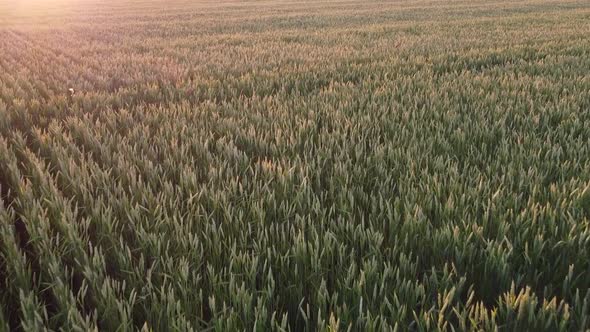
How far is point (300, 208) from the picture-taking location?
208 cm

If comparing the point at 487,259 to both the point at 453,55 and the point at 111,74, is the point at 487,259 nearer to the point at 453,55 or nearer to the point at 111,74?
the point at 111,74

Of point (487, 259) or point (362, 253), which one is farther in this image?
point (362, 253)

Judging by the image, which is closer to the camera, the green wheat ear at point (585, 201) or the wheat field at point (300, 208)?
the wheat field at point (300, 208)

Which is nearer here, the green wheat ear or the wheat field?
the wheat field

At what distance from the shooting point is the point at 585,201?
217cm

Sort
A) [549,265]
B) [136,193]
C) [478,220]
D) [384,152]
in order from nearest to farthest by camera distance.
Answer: [549,265] → [478,220] → [136,193] → [384,152]

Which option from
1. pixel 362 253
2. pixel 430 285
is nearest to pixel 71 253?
pixel 362 253

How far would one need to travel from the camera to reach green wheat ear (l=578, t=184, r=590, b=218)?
2125mm

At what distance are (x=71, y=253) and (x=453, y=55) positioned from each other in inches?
291

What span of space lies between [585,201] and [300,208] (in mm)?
1264

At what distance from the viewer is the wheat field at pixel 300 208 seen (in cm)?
142

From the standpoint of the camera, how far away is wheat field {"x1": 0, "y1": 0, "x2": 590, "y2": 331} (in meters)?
1.42

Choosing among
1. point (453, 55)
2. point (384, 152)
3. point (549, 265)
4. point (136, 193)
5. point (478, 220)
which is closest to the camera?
point (549, 265)

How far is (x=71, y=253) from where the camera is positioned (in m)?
1.78
